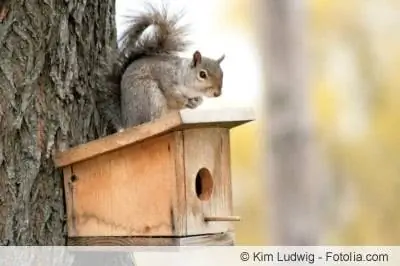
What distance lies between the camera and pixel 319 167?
5.60 feet

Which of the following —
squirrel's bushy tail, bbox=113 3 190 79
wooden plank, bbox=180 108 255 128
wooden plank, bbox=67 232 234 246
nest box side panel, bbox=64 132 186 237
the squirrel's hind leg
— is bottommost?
wooden plank, bbox=67 232 234 246

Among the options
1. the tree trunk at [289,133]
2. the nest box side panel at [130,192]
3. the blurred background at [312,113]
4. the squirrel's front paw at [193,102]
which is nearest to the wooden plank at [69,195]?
the nest box side panel at [130,192]

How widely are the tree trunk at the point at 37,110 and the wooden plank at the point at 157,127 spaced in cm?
4

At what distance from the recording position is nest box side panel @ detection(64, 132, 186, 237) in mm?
938

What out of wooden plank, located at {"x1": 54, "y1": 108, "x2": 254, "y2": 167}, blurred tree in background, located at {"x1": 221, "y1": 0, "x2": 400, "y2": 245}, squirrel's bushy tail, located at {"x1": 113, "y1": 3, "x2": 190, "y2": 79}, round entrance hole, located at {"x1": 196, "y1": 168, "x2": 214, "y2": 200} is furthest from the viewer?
blurred tree in background, located at {"x1": 221, "y1": 0, "x2": 400, "y2": 245}

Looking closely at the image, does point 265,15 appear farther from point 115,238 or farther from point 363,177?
point 115,238

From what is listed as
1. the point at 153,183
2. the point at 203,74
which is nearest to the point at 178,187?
the point at 153,183

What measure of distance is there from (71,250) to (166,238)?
0.15 meters

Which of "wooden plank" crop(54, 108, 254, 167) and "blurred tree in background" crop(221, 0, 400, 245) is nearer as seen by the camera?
"wooden plank" crop(54, 108, 254, 167)

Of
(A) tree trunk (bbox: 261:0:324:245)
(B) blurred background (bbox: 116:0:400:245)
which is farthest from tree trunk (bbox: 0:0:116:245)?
(A) tree trunk (bbox: 261:0:324:245)

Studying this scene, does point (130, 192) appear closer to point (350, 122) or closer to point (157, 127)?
point (157, 127)

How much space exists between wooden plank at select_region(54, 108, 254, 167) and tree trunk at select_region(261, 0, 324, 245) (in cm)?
73

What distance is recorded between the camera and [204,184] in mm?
1006

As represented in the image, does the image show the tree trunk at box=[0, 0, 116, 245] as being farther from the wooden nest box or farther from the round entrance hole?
the round entrance hole
